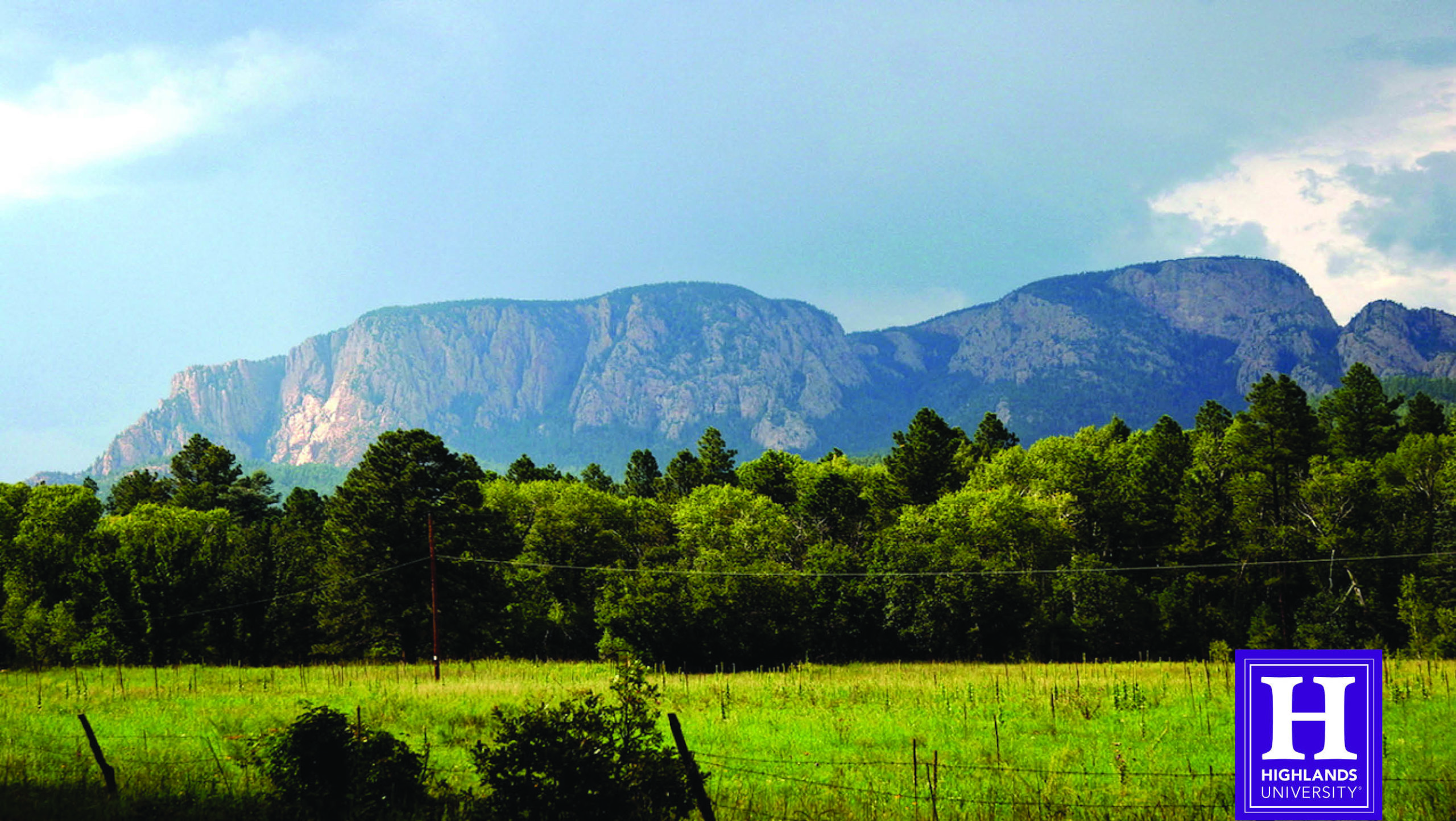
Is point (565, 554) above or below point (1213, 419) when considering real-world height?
below

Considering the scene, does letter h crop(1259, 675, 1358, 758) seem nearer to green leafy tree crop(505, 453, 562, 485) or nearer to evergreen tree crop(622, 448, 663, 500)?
evergreen tree crop(622, 448, 663, 500)

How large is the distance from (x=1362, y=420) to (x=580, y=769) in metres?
80.2

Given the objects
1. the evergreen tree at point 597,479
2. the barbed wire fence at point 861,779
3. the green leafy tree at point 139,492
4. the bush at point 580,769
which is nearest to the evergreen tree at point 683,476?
the evergreen tree at point 597,479

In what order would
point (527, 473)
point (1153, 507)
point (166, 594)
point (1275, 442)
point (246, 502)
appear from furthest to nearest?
point (527, 473)
point (246, 502)
point (1153, 507)
point (1275, 442)
point (166, 594)

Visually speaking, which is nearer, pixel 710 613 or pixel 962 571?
pixel 710 613

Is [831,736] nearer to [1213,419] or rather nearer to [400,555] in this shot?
[400,555]

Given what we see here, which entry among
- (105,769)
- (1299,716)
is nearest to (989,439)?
(1299,716)

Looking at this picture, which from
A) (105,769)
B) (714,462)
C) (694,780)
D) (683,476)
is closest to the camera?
(694,780)

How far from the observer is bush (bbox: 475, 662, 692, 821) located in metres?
10.9

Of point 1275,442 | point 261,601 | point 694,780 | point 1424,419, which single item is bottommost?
→ point 261,601

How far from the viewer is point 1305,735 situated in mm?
11672

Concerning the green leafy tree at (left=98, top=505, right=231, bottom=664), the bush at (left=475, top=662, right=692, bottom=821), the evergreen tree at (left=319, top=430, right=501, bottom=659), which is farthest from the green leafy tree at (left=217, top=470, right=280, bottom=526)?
the bush at (left=475, top=662, right=692, bottom=821)

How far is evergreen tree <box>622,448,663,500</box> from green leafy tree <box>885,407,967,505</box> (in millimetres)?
34636

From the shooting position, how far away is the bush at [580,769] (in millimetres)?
10906
